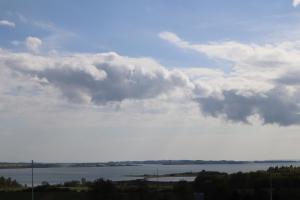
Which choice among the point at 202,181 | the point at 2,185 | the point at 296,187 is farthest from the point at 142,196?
the point at 2,185

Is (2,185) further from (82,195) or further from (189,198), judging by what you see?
(189,198)

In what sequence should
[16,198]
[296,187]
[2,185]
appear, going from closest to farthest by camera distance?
[16,198], [296,187], [2,185]

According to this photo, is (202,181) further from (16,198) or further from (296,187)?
(16,198)

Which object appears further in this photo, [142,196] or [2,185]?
[2,185]

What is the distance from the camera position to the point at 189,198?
4847 cm

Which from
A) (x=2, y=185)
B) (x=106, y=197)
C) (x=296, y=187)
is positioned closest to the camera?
(x=106, y=197)

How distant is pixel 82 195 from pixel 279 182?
73.7 ft

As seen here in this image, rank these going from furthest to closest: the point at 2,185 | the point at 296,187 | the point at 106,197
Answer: the point at 2,185 → the point at 296,187 → the point at 106,197

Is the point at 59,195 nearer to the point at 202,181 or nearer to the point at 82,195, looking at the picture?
the point at 82,195

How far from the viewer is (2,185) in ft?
272

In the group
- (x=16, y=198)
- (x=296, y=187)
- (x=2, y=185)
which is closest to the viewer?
(x=16, y=198)

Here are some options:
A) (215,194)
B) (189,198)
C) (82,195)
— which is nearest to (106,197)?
(82,195)

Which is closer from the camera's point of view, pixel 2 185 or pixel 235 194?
pixel 235 194

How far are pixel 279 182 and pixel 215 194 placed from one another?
10.4m
